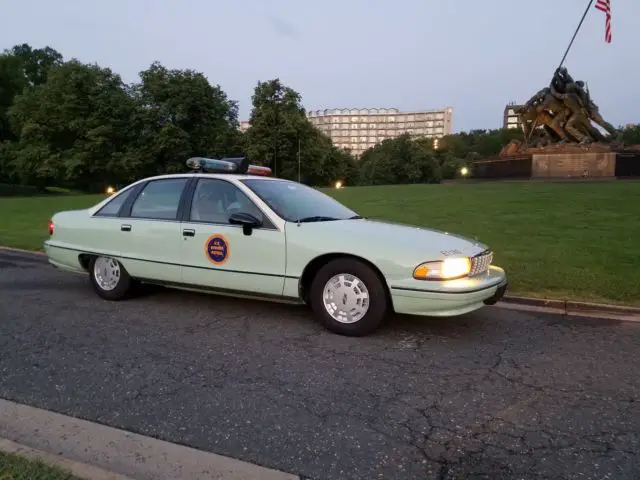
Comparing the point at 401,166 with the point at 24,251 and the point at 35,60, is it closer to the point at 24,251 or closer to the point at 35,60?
the point at 35,60

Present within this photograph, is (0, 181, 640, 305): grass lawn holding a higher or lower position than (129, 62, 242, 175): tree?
lower

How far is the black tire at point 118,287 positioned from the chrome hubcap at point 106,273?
A: 29 millimetres

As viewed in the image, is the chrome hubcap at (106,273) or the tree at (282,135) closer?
the chrome hubcap at (106,273)

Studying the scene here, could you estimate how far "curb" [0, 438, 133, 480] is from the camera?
2.31m

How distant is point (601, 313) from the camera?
5.66m

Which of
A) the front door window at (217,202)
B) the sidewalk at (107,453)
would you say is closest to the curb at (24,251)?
the front door window at (217,202)

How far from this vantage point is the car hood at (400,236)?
4.55 m

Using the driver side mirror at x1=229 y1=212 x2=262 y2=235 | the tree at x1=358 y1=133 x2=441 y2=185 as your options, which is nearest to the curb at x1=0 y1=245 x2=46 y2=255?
the driver side mirror at x1=229 y1=212 x2=262 y2=235

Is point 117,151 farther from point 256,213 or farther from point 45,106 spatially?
point 256,213

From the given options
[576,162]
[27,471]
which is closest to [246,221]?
[27,471]

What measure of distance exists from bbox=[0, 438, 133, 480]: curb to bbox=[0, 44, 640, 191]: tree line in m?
43.2

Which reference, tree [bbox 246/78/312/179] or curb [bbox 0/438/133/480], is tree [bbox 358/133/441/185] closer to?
tree [bbox 246/78/312/179]

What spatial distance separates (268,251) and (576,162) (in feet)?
88.8

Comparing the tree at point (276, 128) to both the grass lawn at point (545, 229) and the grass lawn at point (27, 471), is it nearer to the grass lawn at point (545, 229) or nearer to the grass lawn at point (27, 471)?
the grass lawn at point (545, 229)
